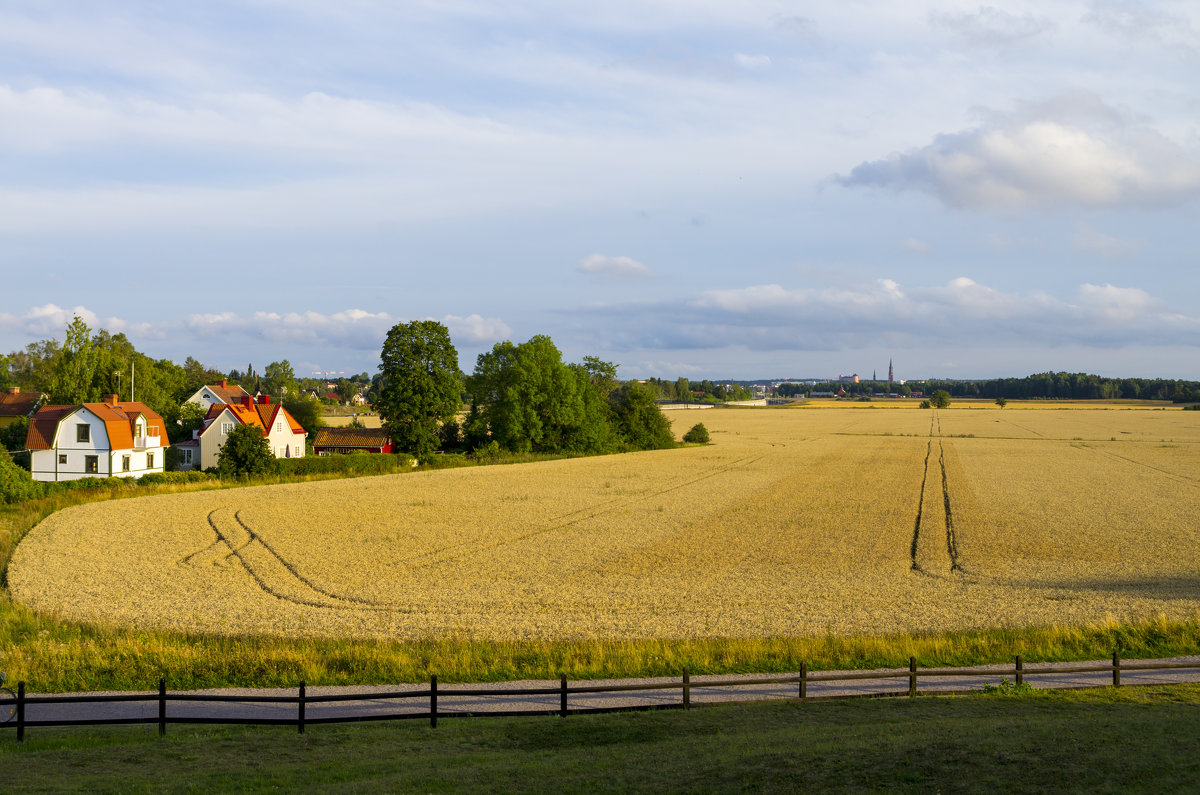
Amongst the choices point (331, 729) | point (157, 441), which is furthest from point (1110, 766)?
point (157, 441)

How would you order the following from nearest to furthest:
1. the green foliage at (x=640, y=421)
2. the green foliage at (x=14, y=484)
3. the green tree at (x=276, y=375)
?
the green foliage at (x=14, y=484), the green foliage at (x=640, y=421), the green tree at (x=276, y=375)

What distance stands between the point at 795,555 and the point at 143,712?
24.2m

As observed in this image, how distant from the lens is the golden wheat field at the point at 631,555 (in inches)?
933

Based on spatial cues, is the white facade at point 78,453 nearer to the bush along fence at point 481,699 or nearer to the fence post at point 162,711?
the bush along fence at point 481,699

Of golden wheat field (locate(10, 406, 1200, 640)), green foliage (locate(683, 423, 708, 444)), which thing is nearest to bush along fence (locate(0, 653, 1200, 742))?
golden wheat field (locate(10, 406, 1200, 640))

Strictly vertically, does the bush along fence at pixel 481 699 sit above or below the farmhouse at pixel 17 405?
below

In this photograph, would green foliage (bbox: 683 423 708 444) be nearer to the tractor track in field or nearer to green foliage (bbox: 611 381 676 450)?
green foliage (bbox: 611 381 676 450)

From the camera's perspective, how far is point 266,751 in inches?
500

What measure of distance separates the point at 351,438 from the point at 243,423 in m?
14.5

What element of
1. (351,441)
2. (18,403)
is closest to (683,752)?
(351,441)

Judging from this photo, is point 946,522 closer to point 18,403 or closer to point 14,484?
point 14,484

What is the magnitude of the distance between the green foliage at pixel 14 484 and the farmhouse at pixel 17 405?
1595 inches

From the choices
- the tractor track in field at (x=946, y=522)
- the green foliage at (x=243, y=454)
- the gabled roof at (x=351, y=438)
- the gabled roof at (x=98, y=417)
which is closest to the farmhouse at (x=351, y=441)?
the gabled roof at (x=351, y=438)

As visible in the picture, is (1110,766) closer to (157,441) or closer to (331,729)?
(331,729)
